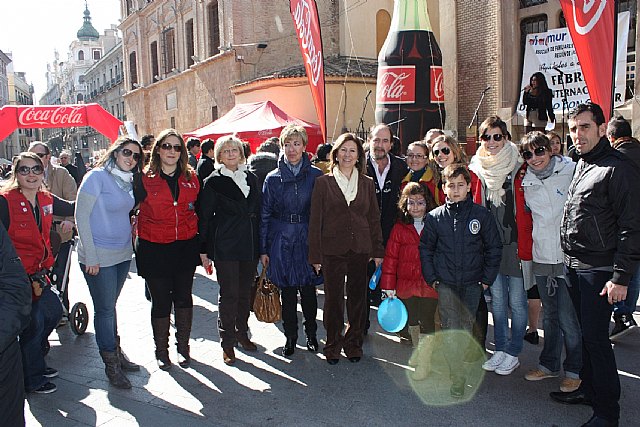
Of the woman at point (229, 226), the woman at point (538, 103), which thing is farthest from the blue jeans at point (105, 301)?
the woman at point (538, 103)

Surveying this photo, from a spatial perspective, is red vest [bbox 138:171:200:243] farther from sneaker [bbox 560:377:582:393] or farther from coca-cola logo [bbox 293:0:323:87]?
coca-cola logo [bbox 293:0:323:87]

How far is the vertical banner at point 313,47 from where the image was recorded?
299 inches

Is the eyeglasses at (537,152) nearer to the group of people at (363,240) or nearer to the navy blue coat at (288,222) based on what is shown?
the group of people at (363,240)

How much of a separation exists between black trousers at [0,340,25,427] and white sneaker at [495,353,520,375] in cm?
334

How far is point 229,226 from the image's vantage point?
14.8ft

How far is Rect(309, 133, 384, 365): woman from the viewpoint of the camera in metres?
4.38

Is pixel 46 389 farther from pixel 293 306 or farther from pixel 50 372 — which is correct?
pixel 293 306

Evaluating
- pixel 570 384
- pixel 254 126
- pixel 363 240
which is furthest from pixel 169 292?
pixel 254 126

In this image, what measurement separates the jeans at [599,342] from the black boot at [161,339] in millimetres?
3173

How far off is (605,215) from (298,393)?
8.02 ft

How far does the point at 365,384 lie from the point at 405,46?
25.3 feet

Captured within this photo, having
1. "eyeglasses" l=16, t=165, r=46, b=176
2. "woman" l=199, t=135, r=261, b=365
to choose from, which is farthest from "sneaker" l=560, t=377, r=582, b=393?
"eyeglasses" l=16, t=165, r=46, b=176

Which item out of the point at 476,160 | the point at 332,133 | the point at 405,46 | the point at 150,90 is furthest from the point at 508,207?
the point at 150,90

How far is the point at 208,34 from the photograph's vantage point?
69.6 ft
